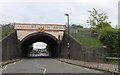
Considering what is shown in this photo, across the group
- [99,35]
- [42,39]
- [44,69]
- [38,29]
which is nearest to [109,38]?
[99,35]

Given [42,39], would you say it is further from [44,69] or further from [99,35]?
[44,69]

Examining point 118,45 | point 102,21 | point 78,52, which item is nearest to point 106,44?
point 78,52

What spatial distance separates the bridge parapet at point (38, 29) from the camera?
7375cm

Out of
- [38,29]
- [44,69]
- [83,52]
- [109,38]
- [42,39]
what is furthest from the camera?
[42,39]

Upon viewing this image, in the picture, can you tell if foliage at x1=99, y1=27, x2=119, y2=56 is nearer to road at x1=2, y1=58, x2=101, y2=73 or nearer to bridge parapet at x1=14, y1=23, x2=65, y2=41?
road at x1=2, y1=58, x2=101, y2=73

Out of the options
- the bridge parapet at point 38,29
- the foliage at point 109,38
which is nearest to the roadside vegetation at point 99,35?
the foliage at point 109,38

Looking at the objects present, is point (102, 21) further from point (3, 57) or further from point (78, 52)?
point (3, 57)

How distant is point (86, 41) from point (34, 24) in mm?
24016

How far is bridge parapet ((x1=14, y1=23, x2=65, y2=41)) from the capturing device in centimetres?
7375

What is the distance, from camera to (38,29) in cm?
7419

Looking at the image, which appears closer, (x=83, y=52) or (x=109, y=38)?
(x=109, y=38)

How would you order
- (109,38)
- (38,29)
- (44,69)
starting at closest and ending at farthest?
(44,69) < (109,38) < (38,29)

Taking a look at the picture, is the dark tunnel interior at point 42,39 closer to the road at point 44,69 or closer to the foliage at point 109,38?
the foliage at point 109,38

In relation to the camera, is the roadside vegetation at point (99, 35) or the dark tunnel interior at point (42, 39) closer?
the roadside vegetation at point (99, 35)
